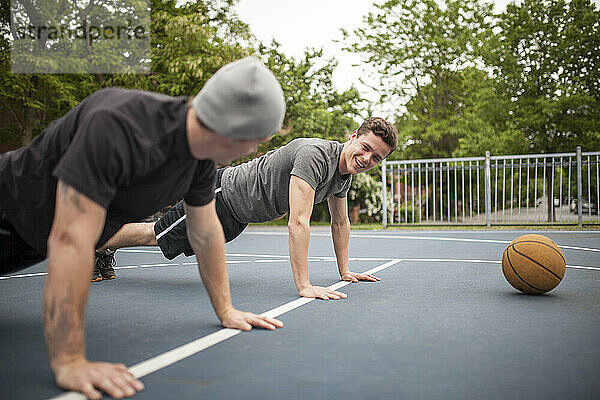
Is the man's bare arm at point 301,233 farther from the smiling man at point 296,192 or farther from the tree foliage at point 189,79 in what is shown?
the tree foliage at point 189,79

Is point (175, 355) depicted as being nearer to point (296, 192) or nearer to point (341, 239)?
point (296, 192)

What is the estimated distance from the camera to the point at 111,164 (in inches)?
74.0

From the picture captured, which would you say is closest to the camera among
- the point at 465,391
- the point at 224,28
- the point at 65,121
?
the point at 465,391

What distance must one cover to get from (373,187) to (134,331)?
17484 mm

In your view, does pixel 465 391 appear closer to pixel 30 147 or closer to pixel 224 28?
pixel 30 147

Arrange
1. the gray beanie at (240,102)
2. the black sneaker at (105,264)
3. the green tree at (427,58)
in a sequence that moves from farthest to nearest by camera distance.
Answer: the green tree at (427,58) → the black sneaker at (105,264) → the gray beanie at (240,102)

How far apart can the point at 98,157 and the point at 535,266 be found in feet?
10.4

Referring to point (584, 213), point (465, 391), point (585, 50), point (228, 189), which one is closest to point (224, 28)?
point (585, 50)

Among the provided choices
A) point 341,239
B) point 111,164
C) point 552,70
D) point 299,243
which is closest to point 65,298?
point 111,164

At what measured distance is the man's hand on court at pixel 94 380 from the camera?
180cm

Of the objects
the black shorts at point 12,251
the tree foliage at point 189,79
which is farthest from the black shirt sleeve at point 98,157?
the tree foliage at point 189,79

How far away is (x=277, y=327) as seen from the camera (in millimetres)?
2852

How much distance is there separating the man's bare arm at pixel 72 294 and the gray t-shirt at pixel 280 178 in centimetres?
213

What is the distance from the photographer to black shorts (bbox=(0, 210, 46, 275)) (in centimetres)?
258
